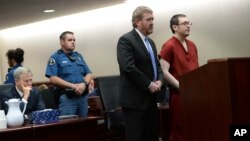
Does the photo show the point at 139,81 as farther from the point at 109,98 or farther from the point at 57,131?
the point at 109,98

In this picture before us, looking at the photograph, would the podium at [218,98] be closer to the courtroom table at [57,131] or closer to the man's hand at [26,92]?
the courtroom table at [57,131]

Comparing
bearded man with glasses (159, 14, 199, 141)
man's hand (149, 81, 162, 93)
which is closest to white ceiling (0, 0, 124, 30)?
bearded man with glasses (159, 14, 199, 141)

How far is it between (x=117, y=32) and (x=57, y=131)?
540cm

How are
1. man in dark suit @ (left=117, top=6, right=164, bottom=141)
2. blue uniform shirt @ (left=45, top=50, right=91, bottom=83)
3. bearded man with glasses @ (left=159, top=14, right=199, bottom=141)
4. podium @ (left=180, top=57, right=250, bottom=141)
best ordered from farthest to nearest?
blue uniform shirt @ (left=45, top=50, right=91, bottom=83), bearded man with glasses @ (left=159, top=14, right=199, bottom=141), man in dark suit @ (left=117, top=6, right=164, bottom=141), podium @ (left=180, top=57, right=250, bottom=141)

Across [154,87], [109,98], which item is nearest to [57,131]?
[154,87]

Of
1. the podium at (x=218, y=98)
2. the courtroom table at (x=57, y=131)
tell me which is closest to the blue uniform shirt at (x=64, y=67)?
the courtroom table at (x=57, y=131)

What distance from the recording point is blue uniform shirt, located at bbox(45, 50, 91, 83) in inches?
158

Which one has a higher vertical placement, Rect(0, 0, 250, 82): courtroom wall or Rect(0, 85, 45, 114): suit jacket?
Rect(0, 0, 250, 82): courtroom wall

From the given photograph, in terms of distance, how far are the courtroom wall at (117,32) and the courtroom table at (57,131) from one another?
151 inches

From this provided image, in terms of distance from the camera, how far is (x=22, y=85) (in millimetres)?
3541

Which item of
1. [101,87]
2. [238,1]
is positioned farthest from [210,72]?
[238,1]

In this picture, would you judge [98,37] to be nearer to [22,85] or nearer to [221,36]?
[221,36]

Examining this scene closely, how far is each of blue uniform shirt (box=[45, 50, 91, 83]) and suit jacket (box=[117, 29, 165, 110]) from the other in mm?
1196

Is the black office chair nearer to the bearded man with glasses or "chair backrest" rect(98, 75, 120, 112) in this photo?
"chair backrest" rect(98, 75, 120, 112)
